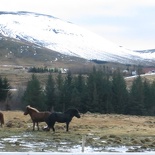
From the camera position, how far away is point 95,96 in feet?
282

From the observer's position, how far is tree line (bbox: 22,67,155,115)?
282 ft

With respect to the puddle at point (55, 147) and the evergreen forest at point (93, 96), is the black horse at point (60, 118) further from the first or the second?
the evergreen forest at point (93, 96)

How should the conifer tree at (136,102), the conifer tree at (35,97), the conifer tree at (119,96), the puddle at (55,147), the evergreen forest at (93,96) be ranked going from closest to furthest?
the puddle at (55,147) < the conifer tree at (35,97) < the evergreen forest at (93,96) < the conifer tree at (136,102) < the conifer tree at (119,96)

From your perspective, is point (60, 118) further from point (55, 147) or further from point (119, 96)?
point (119, 96)

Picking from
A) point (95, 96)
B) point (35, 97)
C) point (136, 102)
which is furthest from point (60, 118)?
point (136, 102)

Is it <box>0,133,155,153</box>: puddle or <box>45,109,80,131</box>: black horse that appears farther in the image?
<box>45,109,80,131</box>: black horse

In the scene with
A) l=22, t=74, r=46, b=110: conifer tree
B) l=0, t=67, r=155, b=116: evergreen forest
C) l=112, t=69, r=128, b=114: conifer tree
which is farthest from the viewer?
l=112, t=69, r=128, b=114: conifer tree

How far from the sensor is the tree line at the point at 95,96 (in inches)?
3383

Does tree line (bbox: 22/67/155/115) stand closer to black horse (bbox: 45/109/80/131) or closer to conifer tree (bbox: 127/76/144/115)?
conifer tree (bbox: 127/76/144/115)

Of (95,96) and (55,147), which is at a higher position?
(95,96)

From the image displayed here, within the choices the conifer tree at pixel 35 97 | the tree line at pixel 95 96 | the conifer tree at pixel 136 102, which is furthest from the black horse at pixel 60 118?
the conifer tree at pixel 136 102

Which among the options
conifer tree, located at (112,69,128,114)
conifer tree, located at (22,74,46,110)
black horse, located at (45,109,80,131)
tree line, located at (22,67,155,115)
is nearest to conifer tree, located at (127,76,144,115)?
tree line, located at (22,67,155,115)

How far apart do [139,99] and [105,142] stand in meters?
65.3

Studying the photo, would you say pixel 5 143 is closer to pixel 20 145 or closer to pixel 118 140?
pixel 20 145
